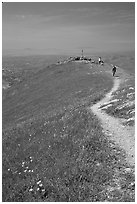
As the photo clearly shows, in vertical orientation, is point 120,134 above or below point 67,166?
above

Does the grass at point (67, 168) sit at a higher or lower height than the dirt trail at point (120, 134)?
lower

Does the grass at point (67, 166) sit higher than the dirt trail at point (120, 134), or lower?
lower

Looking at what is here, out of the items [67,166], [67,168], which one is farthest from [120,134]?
[67,168]

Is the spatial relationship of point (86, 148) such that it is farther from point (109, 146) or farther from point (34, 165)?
point (34, 165)

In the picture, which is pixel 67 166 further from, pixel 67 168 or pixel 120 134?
pixel 120 134

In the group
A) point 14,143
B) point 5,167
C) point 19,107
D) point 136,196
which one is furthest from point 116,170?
point 19,107

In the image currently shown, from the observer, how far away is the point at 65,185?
13.1 meters

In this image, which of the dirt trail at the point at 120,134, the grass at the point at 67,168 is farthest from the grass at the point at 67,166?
the dirt trail at the point at 120,134

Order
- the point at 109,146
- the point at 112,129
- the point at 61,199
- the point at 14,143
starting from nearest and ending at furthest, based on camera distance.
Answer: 1. the point at 61,199
2. the point at 109,146
3. the point at 112,129
4. the point at 14,143

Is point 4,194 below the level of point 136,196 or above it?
below

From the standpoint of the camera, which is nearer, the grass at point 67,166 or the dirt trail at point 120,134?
the grass at point 67,166

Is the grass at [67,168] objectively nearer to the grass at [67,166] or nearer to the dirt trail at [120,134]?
the grass at [67,166]

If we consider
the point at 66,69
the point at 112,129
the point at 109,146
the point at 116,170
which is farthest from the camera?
the point at 66,69

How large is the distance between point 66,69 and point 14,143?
64290 millimetres
